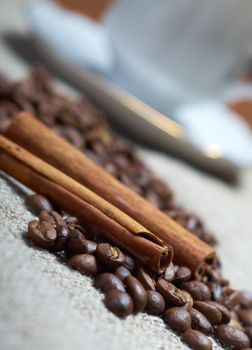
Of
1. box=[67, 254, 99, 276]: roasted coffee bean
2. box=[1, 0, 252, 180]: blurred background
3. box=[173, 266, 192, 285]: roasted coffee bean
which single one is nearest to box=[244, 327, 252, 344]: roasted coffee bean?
box=[173, 266, 192, 285]: roasted coffee bean

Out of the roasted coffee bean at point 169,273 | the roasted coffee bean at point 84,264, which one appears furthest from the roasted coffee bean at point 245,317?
the roasted coffee bean at point 84,264

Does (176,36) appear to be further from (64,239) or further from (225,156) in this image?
(64,239)

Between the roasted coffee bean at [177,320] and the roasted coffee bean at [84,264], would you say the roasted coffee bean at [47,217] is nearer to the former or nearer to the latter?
the roasted coffee bean at [84,264]

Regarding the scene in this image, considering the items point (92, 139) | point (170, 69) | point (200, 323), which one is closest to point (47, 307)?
point (200, 323)

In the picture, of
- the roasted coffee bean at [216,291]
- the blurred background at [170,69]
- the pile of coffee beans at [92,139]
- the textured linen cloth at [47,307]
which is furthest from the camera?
the blurred background at [170,69]

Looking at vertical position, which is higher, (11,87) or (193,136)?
(193,136)

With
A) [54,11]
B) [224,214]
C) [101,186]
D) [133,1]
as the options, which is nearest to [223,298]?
[101,186]

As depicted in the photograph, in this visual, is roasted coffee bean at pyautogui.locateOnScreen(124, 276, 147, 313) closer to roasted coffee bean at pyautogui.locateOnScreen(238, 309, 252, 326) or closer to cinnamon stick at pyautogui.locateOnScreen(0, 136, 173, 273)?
cinnamon stick at pyautogui.locateOnScreen(0, 136, 173, 273)
